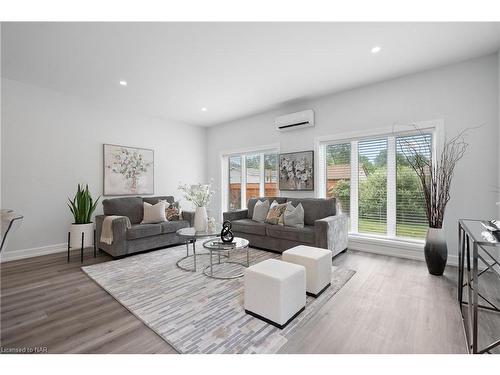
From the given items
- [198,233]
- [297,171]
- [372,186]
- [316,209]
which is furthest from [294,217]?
[198,233]

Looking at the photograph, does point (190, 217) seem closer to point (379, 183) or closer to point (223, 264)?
point (223, 264)

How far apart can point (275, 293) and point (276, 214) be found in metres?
2.13

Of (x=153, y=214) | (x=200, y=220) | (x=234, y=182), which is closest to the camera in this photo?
(x=200, y=220)

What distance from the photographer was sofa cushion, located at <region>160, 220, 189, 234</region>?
12.6 feet

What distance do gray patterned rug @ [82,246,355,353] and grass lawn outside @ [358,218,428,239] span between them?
48.0 inches

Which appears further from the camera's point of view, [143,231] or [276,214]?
[276,214]

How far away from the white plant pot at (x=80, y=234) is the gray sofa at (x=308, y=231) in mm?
2260

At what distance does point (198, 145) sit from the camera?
5.97 meters

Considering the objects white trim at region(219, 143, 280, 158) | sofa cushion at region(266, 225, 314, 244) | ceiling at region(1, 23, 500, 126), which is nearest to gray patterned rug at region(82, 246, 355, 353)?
sofa cushion at region(266, 225, 314, 244)

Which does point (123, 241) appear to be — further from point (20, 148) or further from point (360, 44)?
point (360, 44)

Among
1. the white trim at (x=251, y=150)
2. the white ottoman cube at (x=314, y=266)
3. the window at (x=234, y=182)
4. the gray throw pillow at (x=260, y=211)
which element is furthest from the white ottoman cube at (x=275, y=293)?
the window at (x=234, y=182)

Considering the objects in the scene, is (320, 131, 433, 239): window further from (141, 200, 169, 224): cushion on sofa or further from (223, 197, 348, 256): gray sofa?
(141, 200, 169, 224): cushion on sofa

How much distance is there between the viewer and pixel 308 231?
3.25m

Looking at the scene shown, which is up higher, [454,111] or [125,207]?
[454,111]
